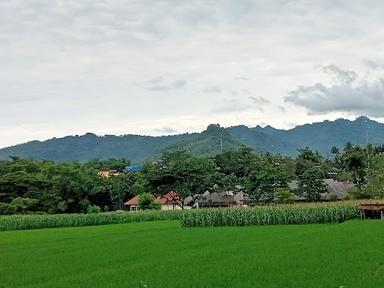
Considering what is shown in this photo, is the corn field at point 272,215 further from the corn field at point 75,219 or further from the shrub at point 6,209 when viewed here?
the shrub at point 6,209

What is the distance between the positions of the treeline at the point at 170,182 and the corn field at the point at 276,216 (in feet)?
60.8

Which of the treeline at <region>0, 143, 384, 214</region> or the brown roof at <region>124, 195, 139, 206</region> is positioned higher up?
the treeline at <region>0, 143, 384, 214</region>

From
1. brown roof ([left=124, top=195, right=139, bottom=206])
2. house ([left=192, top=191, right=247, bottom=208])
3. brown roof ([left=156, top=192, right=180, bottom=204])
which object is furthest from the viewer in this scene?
brown roof ([left=124, top=195, right=139, bottom=206])

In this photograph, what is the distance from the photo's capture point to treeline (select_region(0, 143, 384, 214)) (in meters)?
63.5

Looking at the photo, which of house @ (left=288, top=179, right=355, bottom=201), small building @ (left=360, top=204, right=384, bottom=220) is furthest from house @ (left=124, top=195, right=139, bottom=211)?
small building @ (left=360, top=204, right=384, bottom=220)

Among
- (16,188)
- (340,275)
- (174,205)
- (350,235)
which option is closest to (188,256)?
(340,275)

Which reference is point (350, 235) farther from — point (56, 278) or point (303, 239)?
point (56, 278)

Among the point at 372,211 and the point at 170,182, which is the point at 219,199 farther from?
the point at 372,211

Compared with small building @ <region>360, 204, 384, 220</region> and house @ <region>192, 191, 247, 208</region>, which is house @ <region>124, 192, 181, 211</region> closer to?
house @ <region>192, 191, 247, 208</region>

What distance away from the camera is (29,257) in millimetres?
22703

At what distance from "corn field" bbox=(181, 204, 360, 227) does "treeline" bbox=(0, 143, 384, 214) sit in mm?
18517

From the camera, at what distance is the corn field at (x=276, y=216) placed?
41.1 meters

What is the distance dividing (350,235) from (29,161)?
63.3 meters

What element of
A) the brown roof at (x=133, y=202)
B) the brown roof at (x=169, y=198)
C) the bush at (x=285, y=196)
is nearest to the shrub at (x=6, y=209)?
the brown roof at (x=133, y=202)
